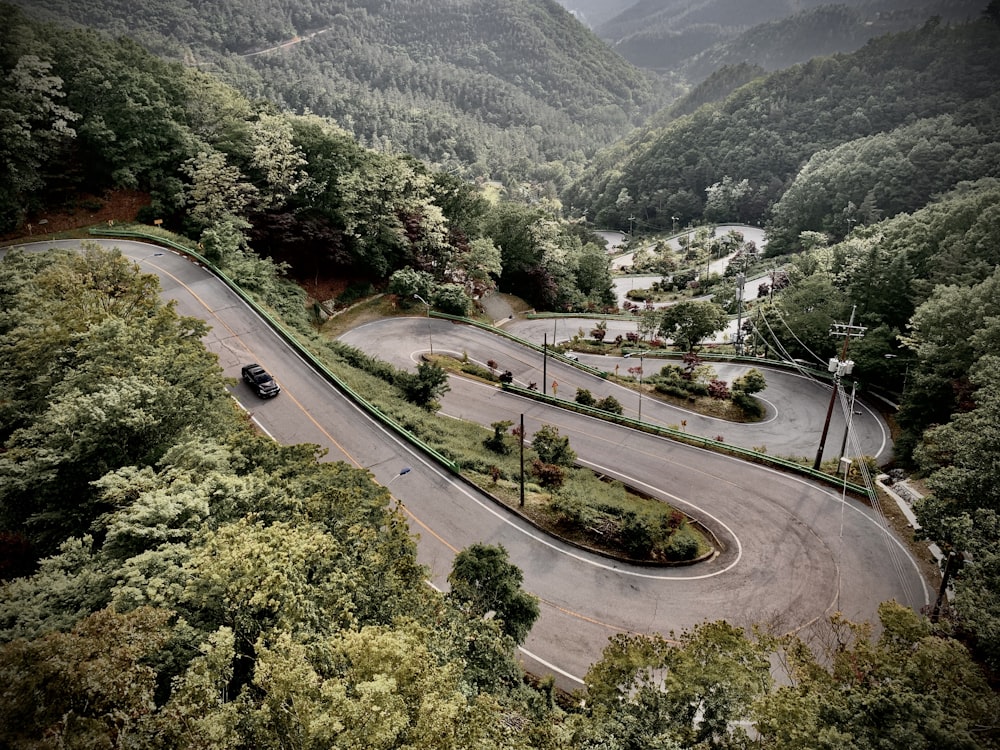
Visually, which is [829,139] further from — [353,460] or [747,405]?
[353,460]

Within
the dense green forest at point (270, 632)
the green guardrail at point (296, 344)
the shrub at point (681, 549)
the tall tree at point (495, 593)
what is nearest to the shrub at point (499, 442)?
the green guardrail at point (296, 344)

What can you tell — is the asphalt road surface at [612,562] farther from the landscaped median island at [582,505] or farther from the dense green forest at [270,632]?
the dense green forest at [270,632]

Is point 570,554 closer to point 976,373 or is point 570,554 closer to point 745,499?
point 745,499

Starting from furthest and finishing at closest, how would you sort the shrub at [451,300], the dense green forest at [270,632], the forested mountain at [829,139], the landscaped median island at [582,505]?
the forested mountain at [829,139], the shrub at [451,300], the landscaped median island at [582,505], the dense green forest at [270,632]

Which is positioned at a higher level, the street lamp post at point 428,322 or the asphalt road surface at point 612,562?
the street lamp post at point 428,322

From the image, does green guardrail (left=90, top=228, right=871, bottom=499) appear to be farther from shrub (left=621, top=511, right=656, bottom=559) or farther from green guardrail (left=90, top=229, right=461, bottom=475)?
shrub (left=621, top=511, right=656, bottom=559)

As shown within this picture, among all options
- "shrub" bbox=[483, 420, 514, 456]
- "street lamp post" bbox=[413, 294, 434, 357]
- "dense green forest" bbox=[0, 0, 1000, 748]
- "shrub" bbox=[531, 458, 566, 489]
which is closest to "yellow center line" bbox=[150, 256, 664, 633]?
"dense green forest" bbox=[0, 0, 1000, 748]

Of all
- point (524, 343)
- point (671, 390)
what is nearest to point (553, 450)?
point (671, 390)
